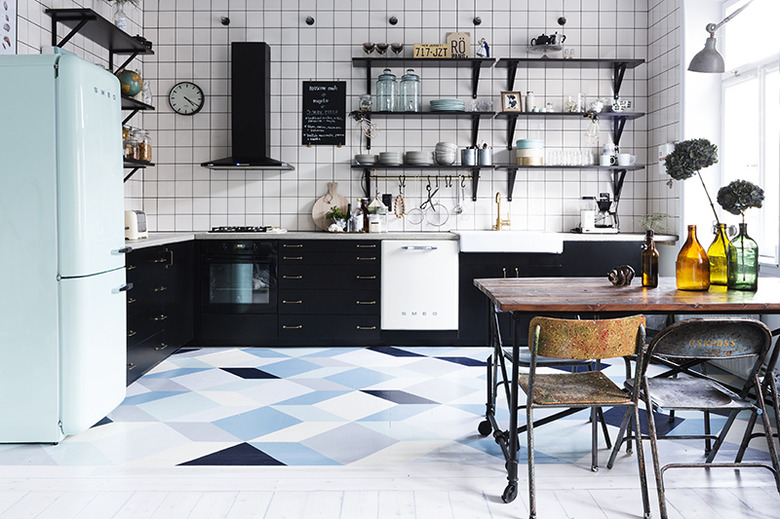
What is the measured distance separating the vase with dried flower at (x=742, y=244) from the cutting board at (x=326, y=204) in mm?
3354

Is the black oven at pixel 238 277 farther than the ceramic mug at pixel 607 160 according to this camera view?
No

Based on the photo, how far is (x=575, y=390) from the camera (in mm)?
2361

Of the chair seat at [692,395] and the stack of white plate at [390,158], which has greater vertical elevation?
the stack of white plate at [390,158]

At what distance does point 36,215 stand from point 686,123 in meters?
4.34

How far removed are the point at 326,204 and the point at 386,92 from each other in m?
1.07

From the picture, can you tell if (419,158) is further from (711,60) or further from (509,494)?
(509,494)

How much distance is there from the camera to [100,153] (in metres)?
2.96

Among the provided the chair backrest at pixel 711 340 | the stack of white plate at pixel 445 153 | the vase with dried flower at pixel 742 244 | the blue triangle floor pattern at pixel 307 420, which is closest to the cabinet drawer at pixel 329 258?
the blue triangle floor pattern at pixel 307 420

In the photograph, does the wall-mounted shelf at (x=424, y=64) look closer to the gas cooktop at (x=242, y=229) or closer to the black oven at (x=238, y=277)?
the gas cooktop at (x=242, y=229)

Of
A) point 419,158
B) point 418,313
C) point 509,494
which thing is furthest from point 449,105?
point 509,494

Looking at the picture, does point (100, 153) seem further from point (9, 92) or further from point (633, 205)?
point (633, 205)

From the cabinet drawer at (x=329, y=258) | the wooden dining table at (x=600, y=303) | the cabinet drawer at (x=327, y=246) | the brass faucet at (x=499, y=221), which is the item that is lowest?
the wooden dining table at (x=600, y=303)

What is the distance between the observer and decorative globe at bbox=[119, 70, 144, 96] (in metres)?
4.43

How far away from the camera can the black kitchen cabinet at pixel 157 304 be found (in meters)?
3.84
